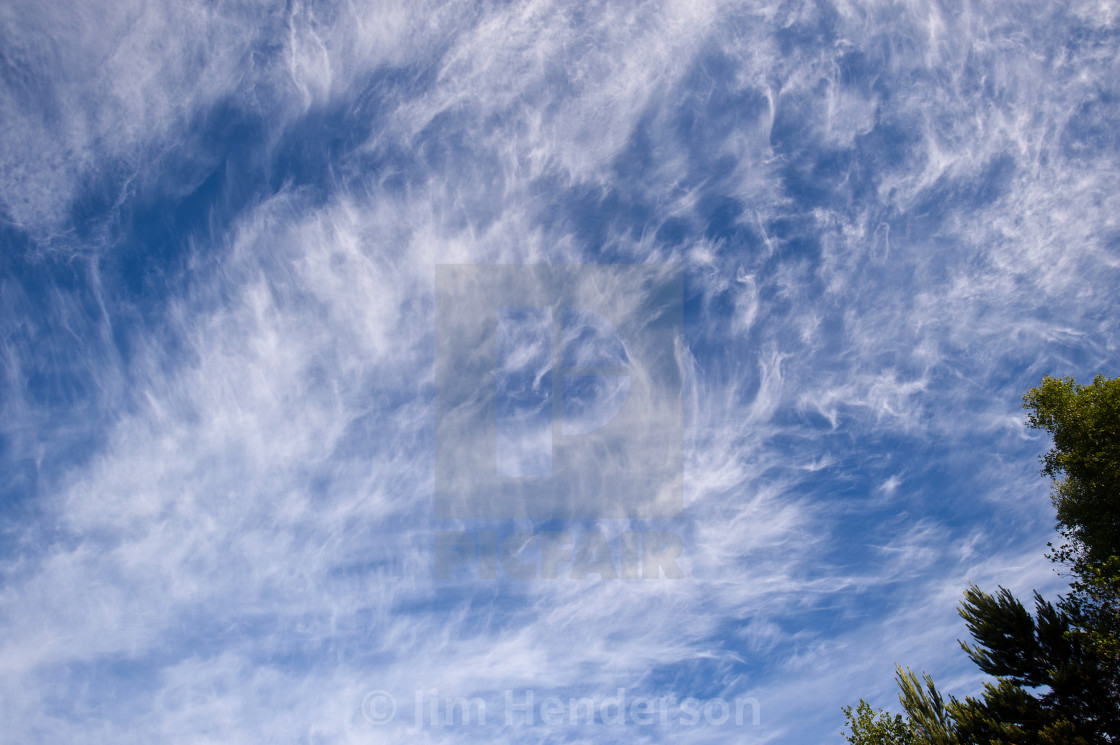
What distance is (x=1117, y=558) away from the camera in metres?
22.5

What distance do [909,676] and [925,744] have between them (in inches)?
165

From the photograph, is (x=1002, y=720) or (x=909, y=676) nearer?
(x=1002, y=720)

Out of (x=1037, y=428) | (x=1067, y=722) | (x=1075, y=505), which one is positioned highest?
(x=1037, y=428)

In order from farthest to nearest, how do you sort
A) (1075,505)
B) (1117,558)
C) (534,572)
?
1. (534,572)
2. (1075,505)
3. (1117,558)

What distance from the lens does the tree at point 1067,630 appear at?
78.7 feet

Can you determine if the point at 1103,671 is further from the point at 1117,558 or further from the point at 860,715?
the point at 860,715

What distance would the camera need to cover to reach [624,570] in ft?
138

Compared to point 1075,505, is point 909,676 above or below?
below

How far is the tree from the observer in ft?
78.7

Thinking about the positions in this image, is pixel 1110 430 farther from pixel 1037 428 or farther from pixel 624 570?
pixel 624 570

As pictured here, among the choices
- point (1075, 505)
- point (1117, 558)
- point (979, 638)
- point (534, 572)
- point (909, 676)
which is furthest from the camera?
point (534, 572)

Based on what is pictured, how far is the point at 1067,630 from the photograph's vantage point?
2647 centimetres

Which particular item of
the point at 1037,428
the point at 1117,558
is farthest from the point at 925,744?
the point at 1037,428

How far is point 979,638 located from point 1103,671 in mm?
5654
